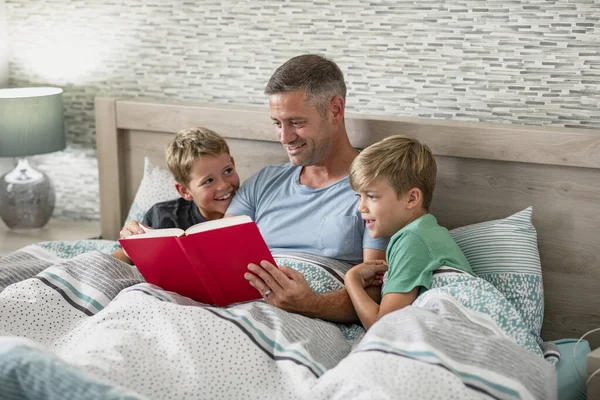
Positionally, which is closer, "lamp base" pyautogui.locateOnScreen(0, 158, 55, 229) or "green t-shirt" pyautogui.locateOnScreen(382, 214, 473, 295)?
"green t-shirt" pyautogui.locateOnScreen(382, 214, 473, 295)

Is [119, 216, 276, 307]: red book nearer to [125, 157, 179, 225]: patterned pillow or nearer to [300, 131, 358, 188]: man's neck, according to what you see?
[300, 131, 358, 188]: man's neck

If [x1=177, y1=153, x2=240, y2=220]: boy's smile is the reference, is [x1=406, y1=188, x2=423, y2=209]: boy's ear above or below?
above

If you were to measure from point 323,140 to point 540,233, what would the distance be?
0.66 meters

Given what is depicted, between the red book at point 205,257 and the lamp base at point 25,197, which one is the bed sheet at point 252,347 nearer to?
the red book at point 205,257

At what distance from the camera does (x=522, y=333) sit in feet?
6.14

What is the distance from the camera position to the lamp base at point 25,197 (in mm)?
2996

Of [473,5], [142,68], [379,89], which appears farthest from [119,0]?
[473,5]

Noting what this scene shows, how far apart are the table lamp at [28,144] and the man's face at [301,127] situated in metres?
Result: 1.03

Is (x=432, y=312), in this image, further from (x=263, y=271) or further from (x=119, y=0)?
(x=119, y=0)

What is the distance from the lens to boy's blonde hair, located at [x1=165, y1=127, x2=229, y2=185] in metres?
2.43

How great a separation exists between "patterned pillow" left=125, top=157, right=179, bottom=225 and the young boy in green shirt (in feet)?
2.86

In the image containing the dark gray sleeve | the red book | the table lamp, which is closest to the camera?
the red book

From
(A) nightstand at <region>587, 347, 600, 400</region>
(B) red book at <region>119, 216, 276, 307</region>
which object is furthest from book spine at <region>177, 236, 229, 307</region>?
(A) nightstand at <region>587, 347, 600, 400</region>

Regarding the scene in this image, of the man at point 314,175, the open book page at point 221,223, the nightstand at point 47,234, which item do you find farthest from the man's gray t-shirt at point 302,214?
the nightstand at point 47,234
